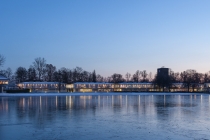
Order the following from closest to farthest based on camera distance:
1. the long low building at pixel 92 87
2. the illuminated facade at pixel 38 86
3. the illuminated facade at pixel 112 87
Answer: the illuminated facade at pixel 38 86, the long low building at pixel 92 87, the illuminated facade at pixel 112 87

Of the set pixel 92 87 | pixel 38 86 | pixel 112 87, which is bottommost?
pixel 112 87

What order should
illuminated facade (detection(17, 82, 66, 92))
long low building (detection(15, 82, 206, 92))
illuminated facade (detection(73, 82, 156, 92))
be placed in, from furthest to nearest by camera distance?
illuminated facade (detection(73, 82, 156, 92)) → long low building (detection(15, 82, 206, 92)) → illuminated facade (detection(17, 82, 66, 92))

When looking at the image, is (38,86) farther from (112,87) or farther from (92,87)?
(112,87)

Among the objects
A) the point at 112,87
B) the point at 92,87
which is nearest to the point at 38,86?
the point at 92,87

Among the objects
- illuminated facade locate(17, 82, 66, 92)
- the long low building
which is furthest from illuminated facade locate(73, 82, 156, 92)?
illuminated facade locate(17, 82, 66, 92)

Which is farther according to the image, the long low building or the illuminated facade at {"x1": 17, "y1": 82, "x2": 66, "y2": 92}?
the long low building

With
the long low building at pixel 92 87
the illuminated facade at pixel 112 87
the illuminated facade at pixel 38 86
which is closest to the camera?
the illuminated facade at pixel 38 86

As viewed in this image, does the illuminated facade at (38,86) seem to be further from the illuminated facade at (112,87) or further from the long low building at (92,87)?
the illuminated facade at (112,87)

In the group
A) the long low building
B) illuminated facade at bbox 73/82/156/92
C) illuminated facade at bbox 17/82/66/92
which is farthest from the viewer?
illuminated facade at bbox 73/82/156/92

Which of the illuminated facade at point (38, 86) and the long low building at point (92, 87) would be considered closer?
the illuminated facade at point (38, 86)

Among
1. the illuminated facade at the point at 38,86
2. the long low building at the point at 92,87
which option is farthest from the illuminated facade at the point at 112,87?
the illuminated facade at the point at 38,86

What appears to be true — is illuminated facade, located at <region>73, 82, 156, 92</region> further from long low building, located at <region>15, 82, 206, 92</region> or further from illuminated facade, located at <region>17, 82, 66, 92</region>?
illuminated facade, located at <region>17, 82, 66, 92</region>

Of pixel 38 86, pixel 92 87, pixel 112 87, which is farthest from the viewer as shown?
pixel 112 87

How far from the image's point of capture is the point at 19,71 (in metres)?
144
